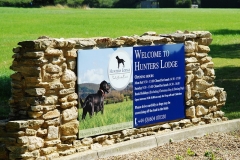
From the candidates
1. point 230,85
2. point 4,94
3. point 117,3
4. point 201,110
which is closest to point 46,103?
point 201,110

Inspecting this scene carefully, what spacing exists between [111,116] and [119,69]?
28.0 inches

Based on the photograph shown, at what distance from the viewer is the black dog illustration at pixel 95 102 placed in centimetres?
992

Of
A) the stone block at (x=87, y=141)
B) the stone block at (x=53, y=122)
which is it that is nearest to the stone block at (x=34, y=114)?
the stone block at (x=53, y=122)

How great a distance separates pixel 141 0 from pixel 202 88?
356 feet

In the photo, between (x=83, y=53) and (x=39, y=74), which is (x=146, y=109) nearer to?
(x=83, y=53)

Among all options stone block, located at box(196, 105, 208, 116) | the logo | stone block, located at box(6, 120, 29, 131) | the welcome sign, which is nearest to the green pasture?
the welcome sign

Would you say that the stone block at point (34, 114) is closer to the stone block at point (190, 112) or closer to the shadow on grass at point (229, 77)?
the stone block at point (190, 112)

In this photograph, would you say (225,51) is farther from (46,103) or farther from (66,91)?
(46,103)

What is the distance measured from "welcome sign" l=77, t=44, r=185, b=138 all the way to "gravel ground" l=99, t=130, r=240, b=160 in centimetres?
51

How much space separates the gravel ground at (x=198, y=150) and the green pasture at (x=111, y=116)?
55 cm

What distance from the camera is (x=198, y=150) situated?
10734 millimetres

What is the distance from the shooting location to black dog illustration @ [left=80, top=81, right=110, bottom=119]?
992cm

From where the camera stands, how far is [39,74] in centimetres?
913

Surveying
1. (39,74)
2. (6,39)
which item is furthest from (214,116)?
(6,39)
